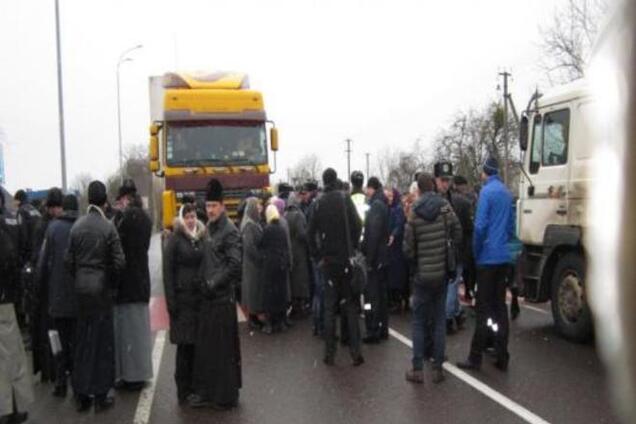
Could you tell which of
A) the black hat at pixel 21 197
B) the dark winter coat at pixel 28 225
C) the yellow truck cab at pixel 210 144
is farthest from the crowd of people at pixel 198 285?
the yellow truck cab at pixel 210 144

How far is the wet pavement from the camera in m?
5.55

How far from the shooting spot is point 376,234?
808 cm

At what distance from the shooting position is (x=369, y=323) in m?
8.24

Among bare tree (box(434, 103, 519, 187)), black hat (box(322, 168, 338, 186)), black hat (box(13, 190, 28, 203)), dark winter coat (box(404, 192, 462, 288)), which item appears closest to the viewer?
dark winter coat (box(404, 192, 462, 288))

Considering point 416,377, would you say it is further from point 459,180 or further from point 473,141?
point 473,141

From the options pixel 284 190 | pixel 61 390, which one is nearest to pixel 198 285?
pixel 61 390

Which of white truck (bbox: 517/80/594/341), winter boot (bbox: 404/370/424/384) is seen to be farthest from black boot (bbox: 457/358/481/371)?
white truck (bbox: 517/80/594/341)

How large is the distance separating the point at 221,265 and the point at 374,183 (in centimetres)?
309

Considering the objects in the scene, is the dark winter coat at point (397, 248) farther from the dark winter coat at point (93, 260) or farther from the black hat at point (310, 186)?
the dark winter coat at point (93, 260)

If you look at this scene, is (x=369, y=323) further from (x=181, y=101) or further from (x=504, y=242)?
(x=181, y=101)

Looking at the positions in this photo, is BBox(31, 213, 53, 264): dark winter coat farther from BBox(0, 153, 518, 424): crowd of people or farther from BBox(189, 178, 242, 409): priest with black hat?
BBox(189, 178, 242, 409): priest with black hat

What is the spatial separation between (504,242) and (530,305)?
182 inches

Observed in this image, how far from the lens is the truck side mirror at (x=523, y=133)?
8.83 m

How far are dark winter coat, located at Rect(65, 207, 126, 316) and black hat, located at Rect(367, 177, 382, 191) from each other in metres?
3.43
